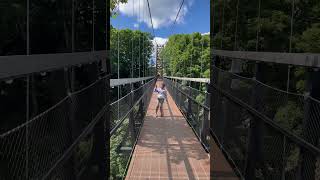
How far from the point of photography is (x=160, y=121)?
15391mm

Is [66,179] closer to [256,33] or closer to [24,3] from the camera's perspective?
[24,3]

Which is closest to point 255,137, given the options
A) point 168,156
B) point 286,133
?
point 286,133

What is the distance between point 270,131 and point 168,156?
6.35 m

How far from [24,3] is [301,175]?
134cm

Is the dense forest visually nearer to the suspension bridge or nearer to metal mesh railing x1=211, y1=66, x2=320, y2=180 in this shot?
the suspension bridge

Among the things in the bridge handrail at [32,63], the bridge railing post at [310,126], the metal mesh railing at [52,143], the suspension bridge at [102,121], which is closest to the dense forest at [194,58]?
the suspension bridge at [102,121]

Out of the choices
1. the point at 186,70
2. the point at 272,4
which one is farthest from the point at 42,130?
the point at 186,70

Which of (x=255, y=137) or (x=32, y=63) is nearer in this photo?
(x=32, y=63)

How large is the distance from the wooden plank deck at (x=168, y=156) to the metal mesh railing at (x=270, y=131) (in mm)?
3102

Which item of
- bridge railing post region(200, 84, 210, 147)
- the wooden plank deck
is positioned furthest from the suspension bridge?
bridge railing post region(200, 84, 210, 147)

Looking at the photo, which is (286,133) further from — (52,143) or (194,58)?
(194,58)

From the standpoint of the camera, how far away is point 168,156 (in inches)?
351

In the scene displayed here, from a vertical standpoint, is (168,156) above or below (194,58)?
below

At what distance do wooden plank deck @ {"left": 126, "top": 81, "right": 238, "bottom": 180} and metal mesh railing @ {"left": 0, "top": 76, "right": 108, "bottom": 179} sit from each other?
434cm
